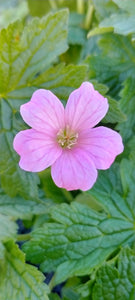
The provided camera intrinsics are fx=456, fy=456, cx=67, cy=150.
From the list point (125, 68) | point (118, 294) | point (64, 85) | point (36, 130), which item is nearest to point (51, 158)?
point (36, 130)

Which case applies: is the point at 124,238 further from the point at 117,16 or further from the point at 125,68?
the point at 117,16

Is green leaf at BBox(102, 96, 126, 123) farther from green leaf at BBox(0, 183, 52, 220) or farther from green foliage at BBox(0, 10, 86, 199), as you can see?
green leaf at BBox(0, 183, 52, 220)

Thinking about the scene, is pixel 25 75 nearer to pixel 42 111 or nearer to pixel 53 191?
pixel 42 111

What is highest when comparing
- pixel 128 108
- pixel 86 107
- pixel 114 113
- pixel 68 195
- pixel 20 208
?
pixel 86 107

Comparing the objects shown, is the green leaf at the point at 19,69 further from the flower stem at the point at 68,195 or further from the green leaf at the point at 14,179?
the flower stem at the point at 68,195

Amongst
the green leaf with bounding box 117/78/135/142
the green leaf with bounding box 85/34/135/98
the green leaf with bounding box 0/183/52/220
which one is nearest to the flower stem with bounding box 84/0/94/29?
the green leaf with bounding box 85/34/135/98

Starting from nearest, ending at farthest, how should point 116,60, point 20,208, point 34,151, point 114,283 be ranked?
point 34,151 < point 114,283 < point 20,208 < point 116,60

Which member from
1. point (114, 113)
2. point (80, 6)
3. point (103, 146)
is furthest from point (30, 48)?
point (80, 6)

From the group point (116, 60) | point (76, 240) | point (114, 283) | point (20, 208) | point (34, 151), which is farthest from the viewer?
point (116, 60)
